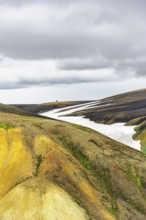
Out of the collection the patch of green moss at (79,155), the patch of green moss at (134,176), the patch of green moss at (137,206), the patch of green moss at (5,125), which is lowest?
the patch of green moss at (137,206)

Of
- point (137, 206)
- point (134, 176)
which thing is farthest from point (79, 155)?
point (137, 206)

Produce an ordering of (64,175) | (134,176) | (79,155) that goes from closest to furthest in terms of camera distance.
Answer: (64,175) < (79,155) < (134,176)

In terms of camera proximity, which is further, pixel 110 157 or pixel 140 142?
pixel 140 142

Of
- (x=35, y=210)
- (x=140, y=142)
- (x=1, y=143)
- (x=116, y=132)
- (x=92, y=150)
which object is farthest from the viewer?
(x=116, y=132)

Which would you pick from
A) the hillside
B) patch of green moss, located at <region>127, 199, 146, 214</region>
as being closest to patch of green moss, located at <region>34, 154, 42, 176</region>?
the hillside

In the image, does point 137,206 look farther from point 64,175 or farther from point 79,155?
point 64,175

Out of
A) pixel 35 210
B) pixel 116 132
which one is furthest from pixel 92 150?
pixel 116 132

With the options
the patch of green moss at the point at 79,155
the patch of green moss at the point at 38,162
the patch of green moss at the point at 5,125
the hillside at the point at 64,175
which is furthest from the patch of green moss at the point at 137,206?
the patch of green moss at the point at 5,125

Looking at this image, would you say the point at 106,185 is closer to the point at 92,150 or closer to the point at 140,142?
the point at 92,150

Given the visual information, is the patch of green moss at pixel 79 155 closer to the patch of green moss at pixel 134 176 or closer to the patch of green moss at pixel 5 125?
the patch of green moss at pixel 134 176
